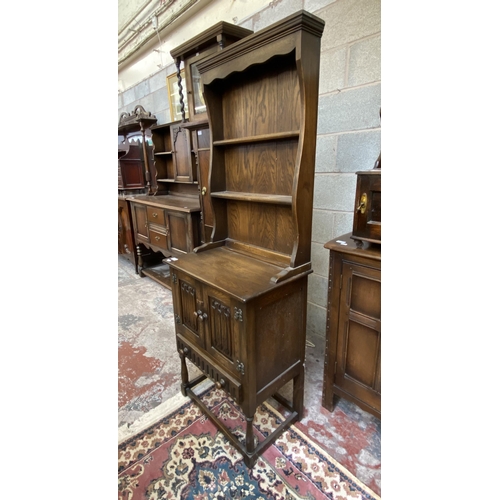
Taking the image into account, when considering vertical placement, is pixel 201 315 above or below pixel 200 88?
below

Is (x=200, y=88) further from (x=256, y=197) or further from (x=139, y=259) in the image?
(x=139, y=259)

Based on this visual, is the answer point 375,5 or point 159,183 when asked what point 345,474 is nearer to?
point 375,5

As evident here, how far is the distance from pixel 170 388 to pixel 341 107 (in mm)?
1933

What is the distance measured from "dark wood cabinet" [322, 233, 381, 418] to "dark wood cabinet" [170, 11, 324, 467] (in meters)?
0.14

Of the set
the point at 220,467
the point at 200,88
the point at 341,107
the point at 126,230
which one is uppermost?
the point at 200,88

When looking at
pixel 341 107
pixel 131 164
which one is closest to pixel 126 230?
pixel 131 164

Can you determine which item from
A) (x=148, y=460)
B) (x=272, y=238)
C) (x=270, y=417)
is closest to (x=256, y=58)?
(x=272, y=238)

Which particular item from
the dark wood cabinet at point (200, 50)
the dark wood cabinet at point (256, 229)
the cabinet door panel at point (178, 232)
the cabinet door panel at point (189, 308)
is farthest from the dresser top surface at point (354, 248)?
the cabinet door panel at point (178, 232)

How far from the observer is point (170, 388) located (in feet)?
5.62

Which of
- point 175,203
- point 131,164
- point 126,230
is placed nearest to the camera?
point 175,203

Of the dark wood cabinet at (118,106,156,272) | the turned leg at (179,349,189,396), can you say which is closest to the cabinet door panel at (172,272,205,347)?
the turned leg at (179,349,189,396)

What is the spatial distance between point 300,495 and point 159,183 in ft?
9.97
